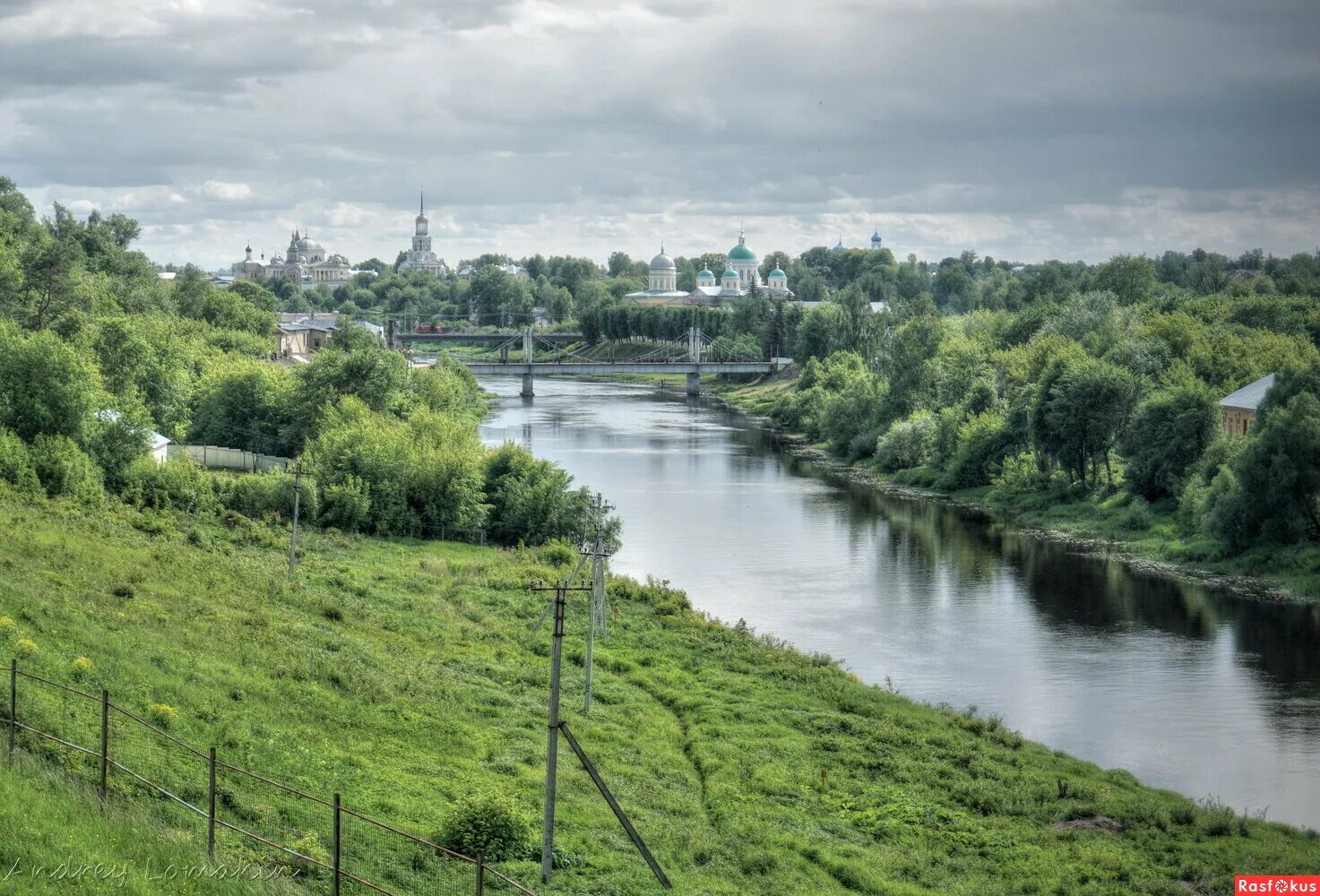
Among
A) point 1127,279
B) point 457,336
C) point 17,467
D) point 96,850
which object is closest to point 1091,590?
point 17,467

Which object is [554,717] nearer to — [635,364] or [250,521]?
[250,521]

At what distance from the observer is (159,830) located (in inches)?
509

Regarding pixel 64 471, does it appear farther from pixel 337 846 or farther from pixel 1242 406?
pixel 1242 406

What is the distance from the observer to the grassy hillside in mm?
17500

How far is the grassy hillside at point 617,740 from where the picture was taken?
17500 mm

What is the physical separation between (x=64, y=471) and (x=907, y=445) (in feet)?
122

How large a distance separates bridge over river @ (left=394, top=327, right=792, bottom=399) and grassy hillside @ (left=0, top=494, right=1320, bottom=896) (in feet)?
257

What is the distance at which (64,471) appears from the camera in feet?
115

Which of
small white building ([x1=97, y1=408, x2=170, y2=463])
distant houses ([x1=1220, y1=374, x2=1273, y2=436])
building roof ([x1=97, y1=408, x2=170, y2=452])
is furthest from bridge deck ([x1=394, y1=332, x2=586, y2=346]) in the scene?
distant houses ([x1=1220, y1=374, x2=1273, y2=436])

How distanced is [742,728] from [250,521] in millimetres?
16829

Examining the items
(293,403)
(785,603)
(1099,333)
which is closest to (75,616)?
(785,603)

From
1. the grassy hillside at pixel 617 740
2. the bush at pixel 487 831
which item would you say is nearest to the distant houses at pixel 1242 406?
the grassy hillside at pixel 617 740

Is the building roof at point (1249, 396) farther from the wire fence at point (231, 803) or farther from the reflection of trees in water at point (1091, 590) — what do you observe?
the wire fence at point (231, 803)

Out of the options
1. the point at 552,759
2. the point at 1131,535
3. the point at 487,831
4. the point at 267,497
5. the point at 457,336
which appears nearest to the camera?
the point at 552,759
